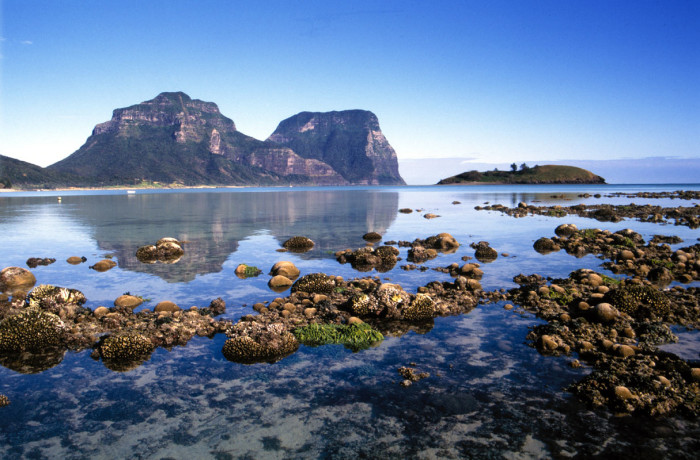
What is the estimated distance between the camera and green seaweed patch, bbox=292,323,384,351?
13.3m

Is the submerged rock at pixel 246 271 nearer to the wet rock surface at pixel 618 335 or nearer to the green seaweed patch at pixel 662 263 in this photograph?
the wet rock surface at pixel 618 335

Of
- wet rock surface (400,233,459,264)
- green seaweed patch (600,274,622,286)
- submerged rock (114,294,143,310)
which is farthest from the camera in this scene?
wet rock surface (400,233,459,264)

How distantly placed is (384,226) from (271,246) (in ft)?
61.5

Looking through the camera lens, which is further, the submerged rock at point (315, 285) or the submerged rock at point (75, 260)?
the submerged rock at point (75, 260)

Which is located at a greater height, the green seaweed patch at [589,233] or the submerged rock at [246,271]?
the green seaweed patch at [589,233]

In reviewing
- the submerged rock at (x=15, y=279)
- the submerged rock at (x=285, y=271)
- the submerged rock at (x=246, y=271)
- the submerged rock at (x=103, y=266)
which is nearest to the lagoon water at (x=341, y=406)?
the submerged rock at (x=285, y=271)

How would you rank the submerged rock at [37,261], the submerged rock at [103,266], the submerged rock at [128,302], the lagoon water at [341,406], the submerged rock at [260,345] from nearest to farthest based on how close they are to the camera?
the lagoon water at [341,406] → the submerged rock at [260,345] → the submerged rock at [128,302] → the submerged rock at [103,266] → the submerged rock at [37,261]

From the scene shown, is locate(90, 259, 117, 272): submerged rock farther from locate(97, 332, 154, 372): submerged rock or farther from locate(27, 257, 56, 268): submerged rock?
locate(97, 332, 154, 372): submerged rock

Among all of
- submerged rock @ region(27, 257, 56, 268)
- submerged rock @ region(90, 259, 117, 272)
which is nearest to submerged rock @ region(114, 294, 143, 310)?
submerged rock @ region(90, 259, 117, 272)

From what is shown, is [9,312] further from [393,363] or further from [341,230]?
[341,230]

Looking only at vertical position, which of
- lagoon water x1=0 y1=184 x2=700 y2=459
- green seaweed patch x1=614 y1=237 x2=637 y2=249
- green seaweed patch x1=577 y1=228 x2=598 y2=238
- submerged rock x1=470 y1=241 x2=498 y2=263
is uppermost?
green seaweed patch x1=577 y1=228 x2=598 y2=238

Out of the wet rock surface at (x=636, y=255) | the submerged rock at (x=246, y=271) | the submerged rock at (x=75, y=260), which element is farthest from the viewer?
the submerged rock at (x=75, y=260)

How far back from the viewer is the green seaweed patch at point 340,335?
13258 millimetres

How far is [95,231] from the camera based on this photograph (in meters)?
42.6
